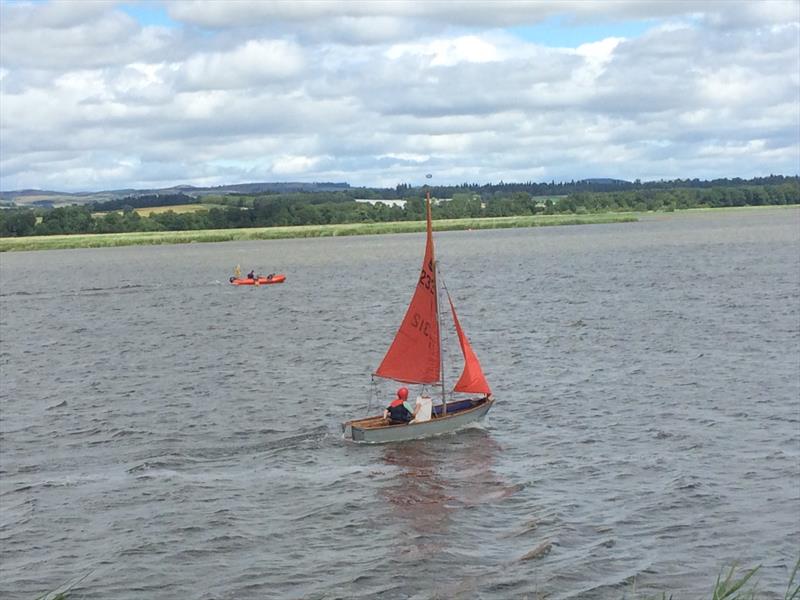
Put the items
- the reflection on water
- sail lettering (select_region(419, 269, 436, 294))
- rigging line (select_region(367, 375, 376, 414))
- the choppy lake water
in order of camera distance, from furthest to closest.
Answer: rigging line (select_region(367, 375, 376, 414)) → sail lettering (select_region(419, 269, 436, 294)) → the reflection on water → the choppy lake water

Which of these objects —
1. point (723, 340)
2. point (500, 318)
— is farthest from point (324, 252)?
point (723, 340)

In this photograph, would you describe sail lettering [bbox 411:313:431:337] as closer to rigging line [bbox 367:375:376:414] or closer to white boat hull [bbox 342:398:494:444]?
white boat hull [bbox 342:398:494:444]

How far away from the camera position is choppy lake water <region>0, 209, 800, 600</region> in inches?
891

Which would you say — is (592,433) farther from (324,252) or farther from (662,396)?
(324,252)

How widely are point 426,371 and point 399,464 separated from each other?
214 inches

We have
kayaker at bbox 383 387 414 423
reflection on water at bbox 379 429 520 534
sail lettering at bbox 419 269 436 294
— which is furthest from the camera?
sail lettering at bbox 419 269 436 294

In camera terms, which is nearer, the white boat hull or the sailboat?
the white boat hull

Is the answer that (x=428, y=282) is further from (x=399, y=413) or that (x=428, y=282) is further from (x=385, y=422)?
(x=385, y=422)

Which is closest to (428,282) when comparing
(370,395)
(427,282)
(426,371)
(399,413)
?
(427,282)

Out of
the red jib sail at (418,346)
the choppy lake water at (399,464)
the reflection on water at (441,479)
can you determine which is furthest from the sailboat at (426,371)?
the choppy lake water at (399,464)

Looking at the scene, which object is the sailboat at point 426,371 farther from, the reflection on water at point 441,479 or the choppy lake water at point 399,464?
the choppy lake water at point 399,464

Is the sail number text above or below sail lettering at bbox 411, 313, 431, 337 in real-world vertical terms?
above

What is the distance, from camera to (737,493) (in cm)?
2667

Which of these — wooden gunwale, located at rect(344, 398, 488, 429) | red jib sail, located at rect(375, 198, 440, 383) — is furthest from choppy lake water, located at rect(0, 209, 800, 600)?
red jib sail, located at rect(375, 198, 440, 383)
